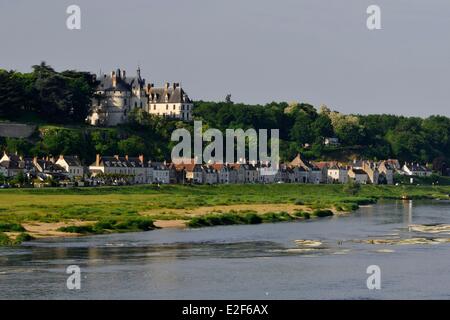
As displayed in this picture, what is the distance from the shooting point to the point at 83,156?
14488 centimetres

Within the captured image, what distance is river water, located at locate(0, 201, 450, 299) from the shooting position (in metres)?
51.2

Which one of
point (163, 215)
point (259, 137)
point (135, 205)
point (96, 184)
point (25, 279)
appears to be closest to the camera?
point (25, 279)

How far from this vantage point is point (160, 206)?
104 metres

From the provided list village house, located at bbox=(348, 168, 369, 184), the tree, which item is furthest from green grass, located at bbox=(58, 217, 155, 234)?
village house, located at bbox=(348, 168, 369, 184)

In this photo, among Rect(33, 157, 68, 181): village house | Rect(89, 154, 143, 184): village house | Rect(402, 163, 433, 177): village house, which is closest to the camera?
Rect(33, 157, 68, 181): village house

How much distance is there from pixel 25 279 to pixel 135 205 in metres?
50.8

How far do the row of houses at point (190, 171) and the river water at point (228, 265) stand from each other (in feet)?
180

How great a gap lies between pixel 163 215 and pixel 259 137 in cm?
9409

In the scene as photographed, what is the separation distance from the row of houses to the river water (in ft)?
180

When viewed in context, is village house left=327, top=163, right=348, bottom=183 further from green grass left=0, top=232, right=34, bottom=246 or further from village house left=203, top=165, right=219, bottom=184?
green grass left=0, top=232, right=34, bottom=246
